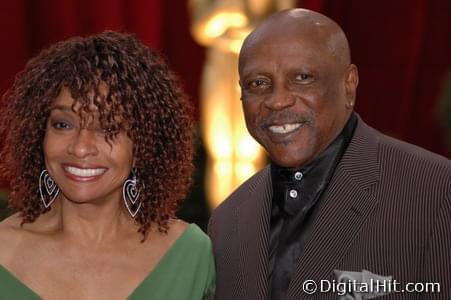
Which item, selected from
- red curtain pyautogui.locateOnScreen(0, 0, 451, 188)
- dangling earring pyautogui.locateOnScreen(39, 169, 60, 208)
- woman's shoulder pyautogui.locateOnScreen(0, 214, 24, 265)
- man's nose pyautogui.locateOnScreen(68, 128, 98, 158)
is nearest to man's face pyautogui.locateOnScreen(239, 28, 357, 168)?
man's nose pyautogui.locateOnScreen(68, 128, 98, 158)

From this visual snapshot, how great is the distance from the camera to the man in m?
1.88

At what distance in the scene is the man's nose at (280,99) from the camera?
6.57 ft

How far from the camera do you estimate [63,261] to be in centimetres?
203

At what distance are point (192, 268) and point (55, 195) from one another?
0.39 m

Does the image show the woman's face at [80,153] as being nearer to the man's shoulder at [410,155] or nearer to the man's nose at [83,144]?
the man's nose at [83,144]

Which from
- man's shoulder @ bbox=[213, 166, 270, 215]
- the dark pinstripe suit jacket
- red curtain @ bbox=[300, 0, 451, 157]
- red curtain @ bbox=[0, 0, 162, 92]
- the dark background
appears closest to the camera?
the dark pinstripe suit jacket

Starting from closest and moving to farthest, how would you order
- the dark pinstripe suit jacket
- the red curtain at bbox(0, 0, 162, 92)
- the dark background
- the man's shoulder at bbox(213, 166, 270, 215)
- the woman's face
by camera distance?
the dark pinstripe suit jacket, the woman's face, the man's shoulder at bbox(213, 166, 270, 215), the red curtain at bbox(0, 0, 162, 92), the dark background

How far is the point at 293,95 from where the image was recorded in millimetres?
2006

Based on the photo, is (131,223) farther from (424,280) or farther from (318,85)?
(424,280)

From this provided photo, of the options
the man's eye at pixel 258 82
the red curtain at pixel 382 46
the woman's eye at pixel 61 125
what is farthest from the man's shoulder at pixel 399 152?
the red curtain at pixel 382 46

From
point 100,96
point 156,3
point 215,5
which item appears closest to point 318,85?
point 100,96

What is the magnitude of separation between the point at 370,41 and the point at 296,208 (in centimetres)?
324

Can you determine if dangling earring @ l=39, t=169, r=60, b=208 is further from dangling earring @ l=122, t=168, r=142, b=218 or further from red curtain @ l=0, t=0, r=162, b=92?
red curtain @ l=0, t=0, r=162, b=92

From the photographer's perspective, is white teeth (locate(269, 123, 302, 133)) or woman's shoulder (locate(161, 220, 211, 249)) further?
woman's shoulder (locate(161, 220, 211, 249))
